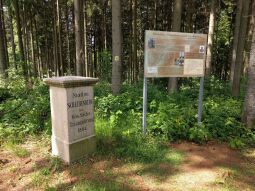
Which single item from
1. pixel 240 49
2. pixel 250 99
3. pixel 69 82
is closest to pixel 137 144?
pixel 69 82

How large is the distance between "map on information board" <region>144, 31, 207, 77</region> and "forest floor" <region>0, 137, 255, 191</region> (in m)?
1.77

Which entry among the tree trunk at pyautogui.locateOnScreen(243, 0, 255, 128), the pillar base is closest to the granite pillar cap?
the pillar base

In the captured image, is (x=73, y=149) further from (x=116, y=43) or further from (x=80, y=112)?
(x=116, y=43)

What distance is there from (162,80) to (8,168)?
824 cm

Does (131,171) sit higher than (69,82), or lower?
lower

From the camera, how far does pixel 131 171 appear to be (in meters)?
3.79

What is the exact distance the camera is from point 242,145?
4.76 metres

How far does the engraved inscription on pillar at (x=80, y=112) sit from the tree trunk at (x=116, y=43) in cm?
322

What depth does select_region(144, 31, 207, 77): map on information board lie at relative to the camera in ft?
15.5

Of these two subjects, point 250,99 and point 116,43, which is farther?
point 116,43

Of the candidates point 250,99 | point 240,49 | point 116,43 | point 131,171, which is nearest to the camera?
point 131,171

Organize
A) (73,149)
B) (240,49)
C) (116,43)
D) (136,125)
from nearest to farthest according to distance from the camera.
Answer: (73,149) < (136,125) < (116,43) < (240,49)

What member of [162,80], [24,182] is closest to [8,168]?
[24,182]

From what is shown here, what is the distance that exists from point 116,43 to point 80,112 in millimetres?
3672
